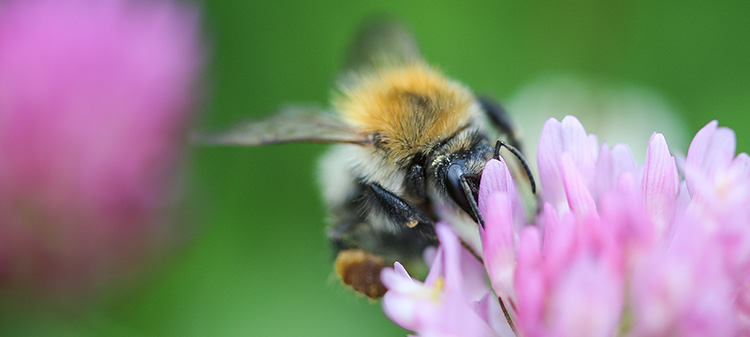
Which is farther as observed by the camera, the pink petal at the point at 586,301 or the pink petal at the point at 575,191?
the pink petal at the point at 575,191

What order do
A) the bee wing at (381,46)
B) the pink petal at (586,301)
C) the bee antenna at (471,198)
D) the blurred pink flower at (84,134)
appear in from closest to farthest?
the pink petal at (586,301), the bee antenna at (471,198), the bee wing at (381,46), the blurred pink flower at (84,134)

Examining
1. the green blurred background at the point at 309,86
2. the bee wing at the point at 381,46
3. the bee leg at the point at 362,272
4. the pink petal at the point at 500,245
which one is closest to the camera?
the pink petal at the point at 500,245

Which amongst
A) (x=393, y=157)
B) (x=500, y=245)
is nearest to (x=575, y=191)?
(x=500, y=245)

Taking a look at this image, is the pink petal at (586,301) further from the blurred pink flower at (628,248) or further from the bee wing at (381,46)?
the bee wing at (381,46)

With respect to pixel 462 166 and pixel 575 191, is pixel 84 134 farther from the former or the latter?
pixel 575 191

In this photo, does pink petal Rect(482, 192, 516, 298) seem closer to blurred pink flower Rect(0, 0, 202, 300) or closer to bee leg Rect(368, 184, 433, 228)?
bee leg Rect(368, 184, 433, 228)

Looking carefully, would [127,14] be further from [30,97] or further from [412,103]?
[412,103]

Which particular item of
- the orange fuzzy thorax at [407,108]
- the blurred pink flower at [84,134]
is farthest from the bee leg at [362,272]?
the blurred pink flower at [84,134]
